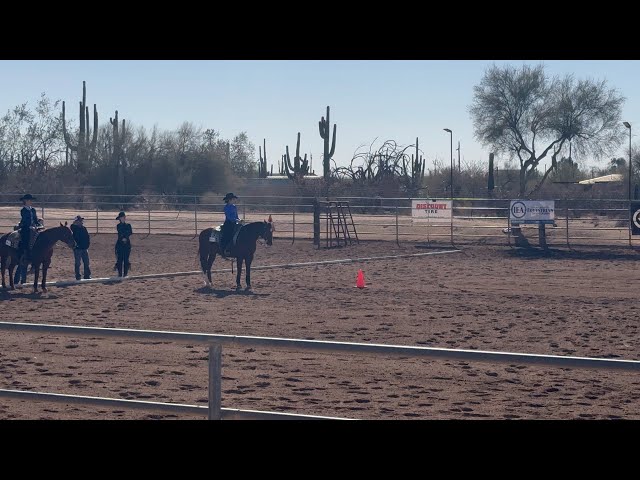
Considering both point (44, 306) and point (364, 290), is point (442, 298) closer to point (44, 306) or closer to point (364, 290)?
point (364, 290)

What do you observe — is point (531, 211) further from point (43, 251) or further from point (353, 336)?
point (353, 336)

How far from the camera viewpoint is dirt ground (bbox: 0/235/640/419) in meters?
7.48

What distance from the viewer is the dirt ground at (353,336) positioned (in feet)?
24.6

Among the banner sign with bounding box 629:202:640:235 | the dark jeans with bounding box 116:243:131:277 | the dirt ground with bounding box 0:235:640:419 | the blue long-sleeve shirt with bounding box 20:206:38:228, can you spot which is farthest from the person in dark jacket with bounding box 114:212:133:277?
the banner sign with bounding box 629:202:640:235

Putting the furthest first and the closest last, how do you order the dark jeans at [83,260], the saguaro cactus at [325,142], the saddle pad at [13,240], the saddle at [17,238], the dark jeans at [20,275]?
the saguaro cactus at [325,142] → the dark jeans at [83,260] → the dark jeans at [20,275] → the saddle pad at [13,240] → the saddle at [17,238]

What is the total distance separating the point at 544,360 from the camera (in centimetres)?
375

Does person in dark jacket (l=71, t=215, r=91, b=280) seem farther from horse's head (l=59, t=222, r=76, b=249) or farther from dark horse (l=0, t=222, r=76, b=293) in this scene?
dark horse (l=0, t=222, r=76, b=293)

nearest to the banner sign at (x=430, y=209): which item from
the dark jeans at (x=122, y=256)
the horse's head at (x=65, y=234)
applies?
the dark jeans at (x=122, y=256)

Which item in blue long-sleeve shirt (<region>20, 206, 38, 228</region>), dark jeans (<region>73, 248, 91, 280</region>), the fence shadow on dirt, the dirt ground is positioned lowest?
the dirt ground

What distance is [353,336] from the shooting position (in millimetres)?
11531

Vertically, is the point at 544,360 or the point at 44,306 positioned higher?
the point at 544,360

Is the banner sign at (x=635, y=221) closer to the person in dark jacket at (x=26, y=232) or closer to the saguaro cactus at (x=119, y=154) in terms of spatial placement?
the person in dark jacket at (x=26, y=232)
